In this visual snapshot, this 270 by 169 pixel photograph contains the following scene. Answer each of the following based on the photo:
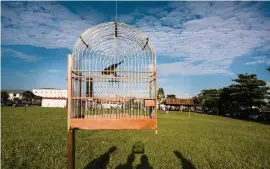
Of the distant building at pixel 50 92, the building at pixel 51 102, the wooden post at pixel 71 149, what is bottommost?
the building at pixel 51 102

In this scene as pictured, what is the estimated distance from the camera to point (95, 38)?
6188mm

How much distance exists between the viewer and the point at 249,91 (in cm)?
3588

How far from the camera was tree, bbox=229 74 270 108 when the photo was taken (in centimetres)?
3500

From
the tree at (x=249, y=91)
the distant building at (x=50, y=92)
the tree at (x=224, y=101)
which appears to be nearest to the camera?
the tree at (x=249, y=91)

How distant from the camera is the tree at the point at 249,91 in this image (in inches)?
1378

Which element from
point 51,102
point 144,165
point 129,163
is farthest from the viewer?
point 51,102

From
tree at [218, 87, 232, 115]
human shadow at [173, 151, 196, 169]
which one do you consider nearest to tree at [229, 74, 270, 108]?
tree at [218, 87, 232, 115]

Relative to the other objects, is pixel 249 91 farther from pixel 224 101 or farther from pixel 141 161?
pixel 141 161

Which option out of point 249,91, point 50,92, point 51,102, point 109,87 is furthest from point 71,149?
point 50,92

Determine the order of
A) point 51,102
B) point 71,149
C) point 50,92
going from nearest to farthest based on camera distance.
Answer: point 71,149
point 51,102
point 50,92

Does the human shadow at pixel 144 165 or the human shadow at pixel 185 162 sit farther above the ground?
the human shadow at pixel 144 165

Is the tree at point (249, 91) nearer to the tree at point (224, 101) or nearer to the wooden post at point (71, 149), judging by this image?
the tree at point (224, 101)

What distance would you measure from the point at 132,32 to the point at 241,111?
128 ft

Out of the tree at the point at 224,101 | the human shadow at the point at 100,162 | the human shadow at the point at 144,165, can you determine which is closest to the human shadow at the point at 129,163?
the human shadow at the point at 144,165
